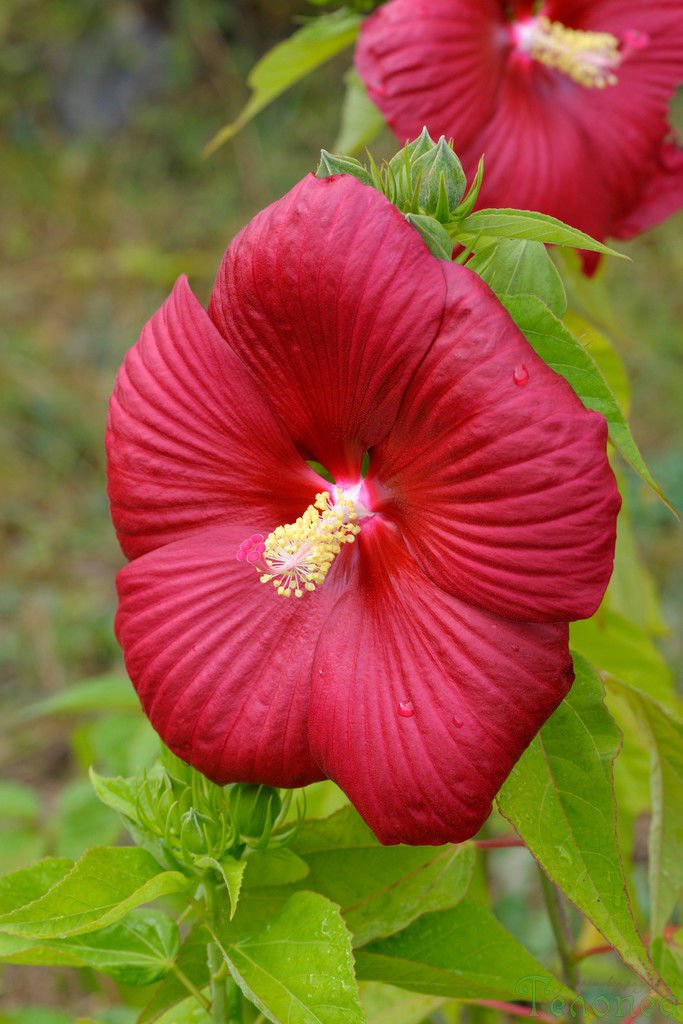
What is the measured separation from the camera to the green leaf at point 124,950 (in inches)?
31.3

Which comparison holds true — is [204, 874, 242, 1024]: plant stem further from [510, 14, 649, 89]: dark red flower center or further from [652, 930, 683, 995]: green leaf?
[510, 14, 649, 89]: dark red flower center

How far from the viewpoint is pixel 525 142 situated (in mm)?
1028

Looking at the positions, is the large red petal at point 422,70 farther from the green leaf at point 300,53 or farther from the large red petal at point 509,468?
the large red petal at point 509,468

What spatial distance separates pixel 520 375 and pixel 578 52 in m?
0.57

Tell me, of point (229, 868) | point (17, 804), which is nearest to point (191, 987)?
point (229, 868)

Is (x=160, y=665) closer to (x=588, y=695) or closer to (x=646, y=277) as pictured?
(x=588, y=695)

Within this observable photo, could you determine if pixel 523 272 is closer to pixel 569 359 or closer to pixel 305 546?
pixel 569 359

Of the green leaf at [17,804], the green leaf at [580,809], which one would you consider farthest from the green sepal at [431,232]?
the green leaf at [17,804]

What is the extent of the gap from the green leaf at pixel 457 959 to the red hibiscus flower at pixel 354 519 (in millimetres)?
164

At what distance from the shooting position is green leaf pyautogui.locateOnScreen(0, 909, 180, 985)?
795 millimetres

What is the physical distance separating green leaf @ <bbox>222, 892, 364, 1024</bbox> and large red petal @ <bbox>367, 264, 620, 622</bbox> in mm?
238

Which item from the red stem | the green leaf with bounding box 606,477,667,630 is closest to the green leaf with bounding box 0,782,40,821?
the red stem

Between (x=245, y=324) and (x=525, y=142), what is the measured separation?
0.42 meters

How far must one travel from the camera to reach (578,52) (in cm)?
106
